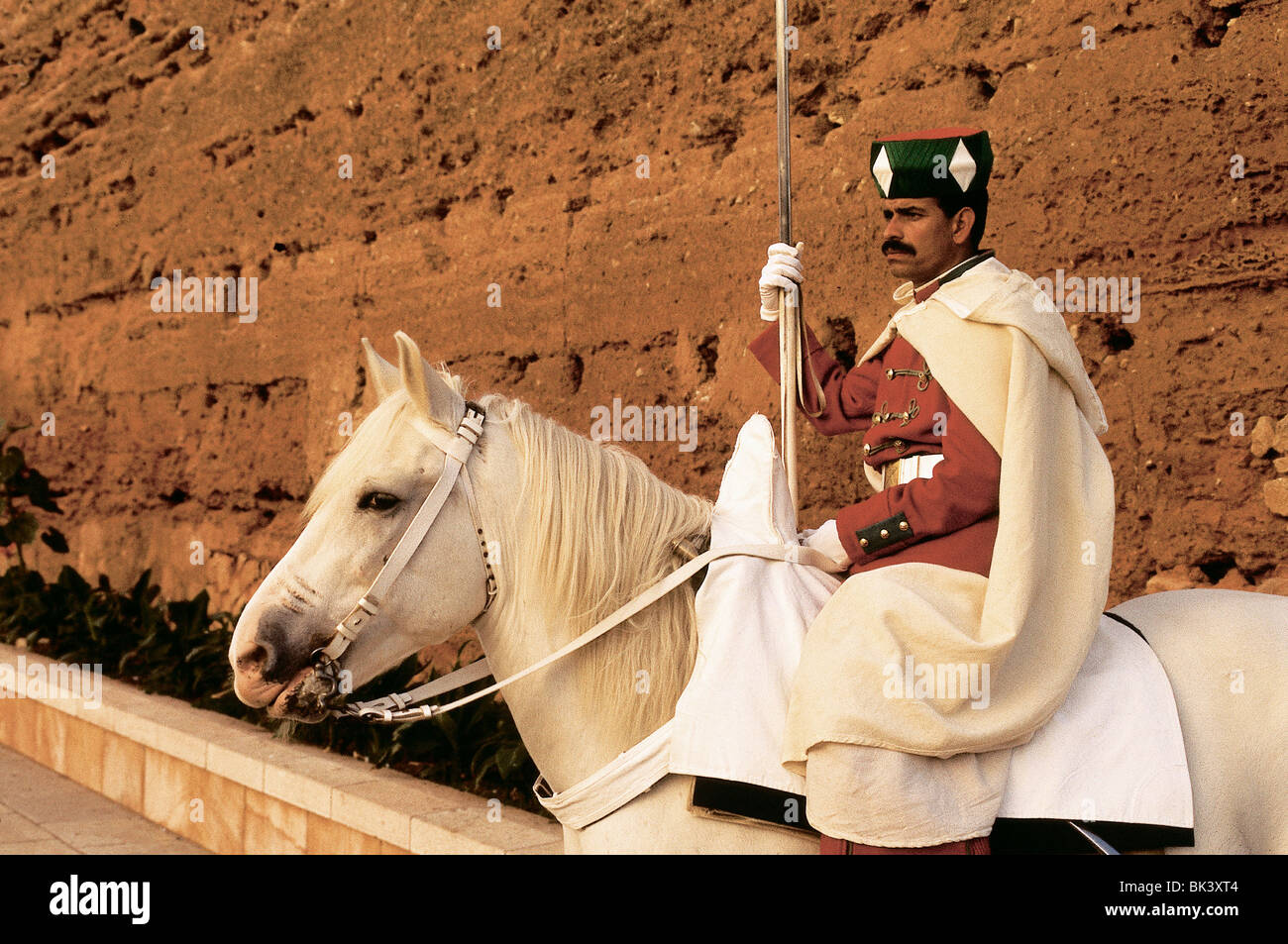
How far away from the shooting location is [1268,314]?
3734 mm

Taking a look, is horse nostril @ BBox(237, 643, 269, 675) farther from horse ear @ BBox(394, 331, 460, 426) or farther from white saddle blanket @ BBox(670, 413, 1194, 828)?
white saddle blanket @ BBox(670, 413, 1194, 828)

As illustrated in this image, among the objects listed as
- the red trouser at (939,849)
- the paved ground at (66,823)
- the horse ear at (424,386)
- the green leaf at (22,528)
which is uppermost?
the horse ear at (424,386)

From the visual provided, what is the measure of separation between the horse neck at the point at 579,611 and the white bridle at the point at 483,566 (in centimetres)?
4

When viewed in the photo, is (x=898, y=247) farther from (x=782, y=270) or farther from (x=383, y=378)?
(x=383, y=378)

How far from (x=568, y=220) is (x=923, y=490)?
12.9ft

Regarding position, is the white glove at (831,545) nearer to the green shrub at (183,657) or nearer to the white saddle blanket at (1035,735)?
the white saddle blanket at (1035,735)

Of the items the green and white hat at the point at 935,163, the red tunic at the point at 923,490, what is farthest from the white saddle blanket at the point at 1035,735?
the green and white hat at the point at 935,163

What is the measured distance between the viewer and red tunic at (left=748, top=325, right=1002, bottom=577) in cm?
236

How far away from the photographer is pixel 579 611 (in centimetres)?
243

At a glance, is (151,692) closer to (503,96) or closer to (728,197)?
(503,96)

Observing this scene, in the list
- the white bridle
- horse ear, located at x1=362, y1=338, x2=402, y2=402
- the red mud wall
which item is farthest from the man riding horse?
the red mud wall

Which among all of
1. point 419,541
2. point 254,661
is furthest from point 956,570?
point 254,661

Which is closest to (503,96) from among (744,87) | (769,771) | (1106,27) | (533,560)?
(744,87)

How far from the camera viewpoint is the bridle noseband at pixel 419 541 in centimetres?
234
